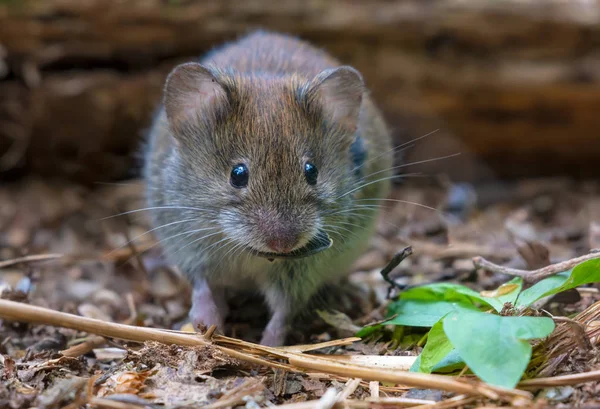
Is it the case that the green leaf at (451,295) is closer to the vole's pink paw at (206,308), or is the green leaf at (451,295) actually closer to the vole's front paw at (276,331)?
the vole's front paw at (276,331)

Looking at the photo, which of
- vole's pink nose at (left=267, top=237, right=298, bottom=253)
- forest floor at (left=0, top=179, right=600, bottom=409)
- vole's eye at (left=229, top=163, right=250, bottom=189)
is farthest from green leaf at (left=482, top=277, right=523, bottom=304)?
vole's eye at (left=229, top=163, right=250, bottom=189)

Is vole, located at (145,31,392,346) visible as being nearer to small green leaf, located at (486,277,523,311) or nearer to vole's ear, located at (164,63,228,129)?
vole's ear, located at (164,63,228,129)

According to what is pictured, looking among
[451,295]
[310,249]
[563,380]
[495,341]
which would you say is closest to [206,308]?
[310,249]

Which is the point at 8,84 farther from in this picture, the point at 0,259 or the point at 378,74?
the point at 378,74

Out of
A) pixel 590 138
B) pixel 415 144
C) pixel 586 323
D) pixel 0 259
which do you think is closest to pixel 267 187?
pixel 586 323

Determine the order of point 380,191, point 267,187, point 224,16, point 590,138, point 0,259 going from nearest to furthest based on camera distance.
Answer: point 267,187 < point 380,191 < point 0,259 < point 224,16 < point 590,138

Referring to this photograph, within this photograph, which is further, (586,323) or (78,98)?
(78,98)
